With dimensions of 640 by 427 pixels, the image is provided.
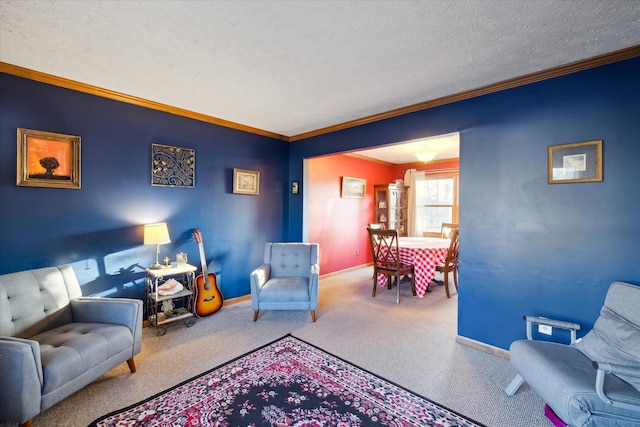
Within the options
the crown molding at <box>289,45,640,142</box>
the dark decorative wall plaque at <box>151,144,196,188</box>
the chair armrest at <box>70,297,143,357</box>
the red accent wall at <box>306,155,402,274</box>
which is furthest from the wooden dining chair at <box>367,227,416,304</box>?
the chair armrest at <box>70,297,143,357</box>

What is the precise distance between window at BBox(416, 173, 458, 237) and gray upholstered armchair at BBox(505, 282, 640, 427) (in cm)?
455

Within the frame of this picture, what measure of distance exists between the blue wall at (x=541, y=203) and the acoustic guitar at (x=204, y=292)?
285cm

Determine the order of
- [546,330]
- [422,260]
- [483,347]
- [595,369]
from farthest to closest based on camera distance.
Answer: [422,260] → [483,347] → [546,330] → [595,369]

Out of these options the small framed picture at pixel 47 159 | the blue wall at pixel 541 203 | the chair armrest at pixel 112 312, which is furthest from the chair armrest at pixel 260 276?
the blue wall at pixel 541 203

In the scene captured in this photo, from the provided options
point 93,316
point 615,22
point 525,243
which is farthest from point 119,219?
point 615,22

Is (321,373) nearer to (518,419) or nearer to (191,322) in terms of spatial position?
(518,419)

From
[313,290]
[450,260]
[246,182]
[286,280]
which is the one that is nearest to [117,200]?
[246,182]

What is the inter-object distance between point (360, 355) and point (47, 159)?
3.37m

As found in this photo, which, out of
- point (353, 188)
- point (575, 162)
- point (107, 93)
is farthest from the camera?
point (353, 188)

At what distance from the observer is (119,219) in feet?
9.59

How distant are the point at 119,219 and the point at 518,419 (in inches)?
150

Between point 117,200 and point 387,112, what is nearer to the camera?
point 117,200

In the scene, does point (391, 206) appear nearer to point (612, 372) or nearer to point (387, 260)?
point (387, 260)

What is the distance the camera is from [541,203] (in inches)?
92.9
